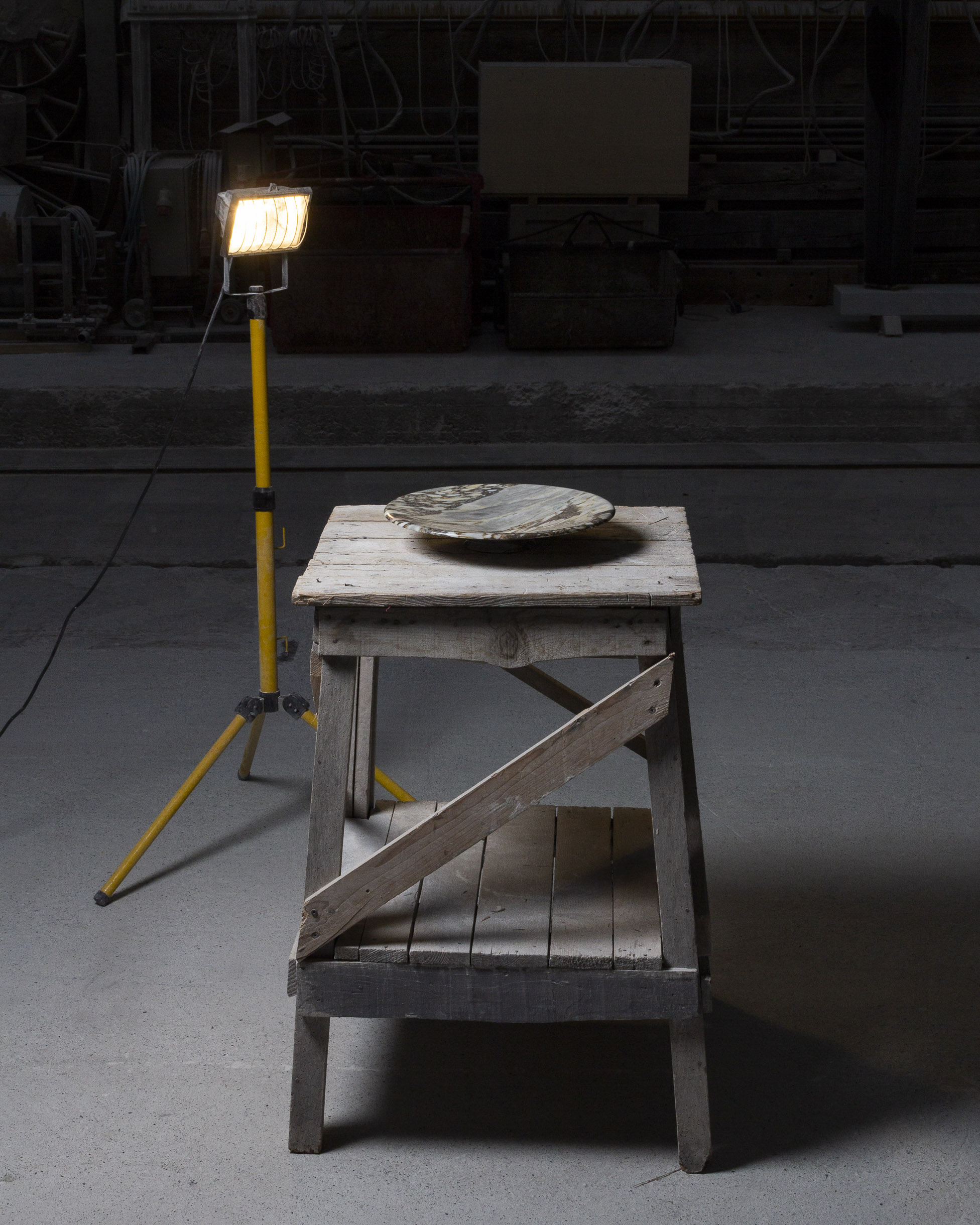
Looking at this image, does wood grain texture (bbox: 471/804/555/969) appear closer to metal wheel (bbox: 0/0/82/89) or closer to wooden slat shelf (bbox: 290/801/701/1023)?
wooden slat shelf (bbox: 290/801/701/1023)

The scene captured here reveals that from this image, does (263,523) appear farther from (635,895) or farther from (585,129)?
(585,129)

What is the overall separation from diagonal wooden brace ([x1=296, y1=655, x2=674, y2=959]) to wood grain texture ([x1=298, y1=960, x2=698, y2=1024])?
0.06 meters

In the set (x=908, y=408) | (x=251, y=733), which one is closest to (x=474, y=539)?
(x=251, y=733)

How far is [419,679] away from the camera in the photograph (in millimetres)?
3775

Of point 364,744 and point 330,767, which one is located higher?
point 330,767

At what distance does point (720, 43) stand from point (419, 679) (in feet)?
21.6

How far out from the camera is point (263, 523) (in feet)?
9.11

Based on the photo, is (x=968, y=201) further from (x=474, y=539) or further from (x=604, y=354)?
(x=474, y=539)

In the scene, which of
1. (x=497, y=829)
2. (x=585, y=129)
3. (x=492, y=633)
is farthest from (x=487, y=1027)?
(x=585, y=129)

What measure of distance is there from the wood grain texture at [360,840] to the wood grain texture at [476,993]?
57 millimetres

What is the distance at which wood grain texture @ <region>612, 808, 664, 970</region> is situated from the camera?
1.92 metres

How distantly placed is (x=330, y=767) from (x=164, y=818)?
0.95 metres

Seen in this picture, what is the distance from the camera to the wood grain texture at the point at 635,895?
6.29ft

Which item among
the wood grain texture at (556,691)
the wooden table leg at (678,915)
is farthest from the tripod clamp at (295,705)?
the wooden table leg at (678,915)
